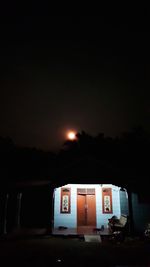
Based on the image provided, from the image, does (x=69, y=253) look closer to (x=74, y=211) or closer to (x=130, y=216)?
(x=130, y=216)

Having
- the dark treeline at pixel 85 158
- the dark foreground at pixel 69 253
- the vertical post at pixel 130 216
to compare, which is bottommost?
the dark foreground at pixel 69 253

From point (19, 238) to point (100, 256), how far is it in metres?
5.53

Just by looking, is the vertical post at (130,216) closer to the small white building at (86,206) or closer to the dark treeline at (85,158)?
the dark treeline at (85,158)

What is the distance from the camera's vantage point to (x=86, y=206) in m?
18.0

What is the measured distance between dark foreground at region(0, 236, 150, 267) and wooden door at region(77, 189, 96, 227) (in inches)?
177

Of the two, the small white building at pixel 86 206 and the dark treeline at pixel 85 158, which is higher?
the dark treeline at pixel 85 158

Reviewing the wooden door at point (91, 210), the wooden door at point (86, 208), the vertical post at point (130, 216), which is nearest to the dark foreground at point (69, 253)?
the vertical post at point (130, 216)

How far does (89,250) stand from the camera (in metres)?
10.8

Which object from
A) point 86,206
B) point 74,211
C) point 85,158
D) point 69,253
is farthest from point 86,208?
point 69,253

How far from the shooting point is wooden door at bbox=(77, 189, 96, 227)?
17.7 m

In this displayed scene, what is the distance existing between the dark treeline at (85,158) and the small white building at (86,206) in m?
2.77

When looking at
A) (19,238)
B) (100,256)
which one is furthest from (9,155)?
(100,256)

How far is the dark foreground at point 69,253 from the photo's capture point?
29.5 ft

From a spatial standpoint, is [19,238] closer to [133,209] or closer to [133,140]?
[133,209]
